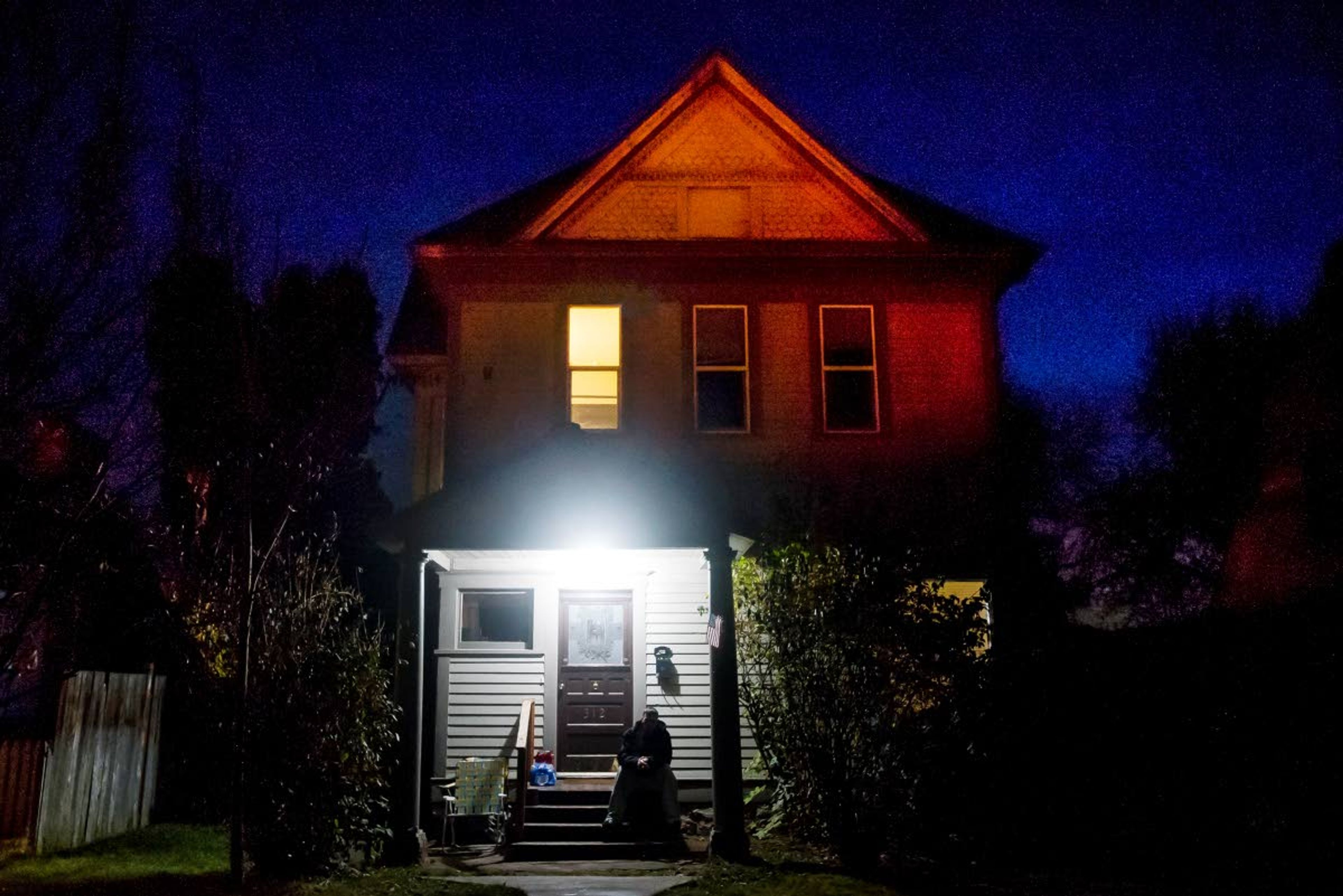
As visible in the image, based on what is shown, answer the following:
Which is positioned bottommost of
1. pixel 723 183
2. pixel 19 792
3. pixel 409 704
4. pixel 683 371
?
pixel 19 792

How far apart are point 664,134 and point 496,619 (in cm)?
715

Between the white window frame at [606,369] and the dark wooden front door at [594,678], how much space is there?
2362mm

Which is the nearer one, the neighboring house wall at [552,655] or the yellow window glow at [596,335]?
the neighboring house wall at [552,655]

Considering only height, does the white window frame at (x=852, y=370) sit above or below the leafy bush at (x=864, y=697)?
above

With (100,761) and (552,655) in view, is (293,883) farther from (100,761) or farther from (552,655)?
(552,655)

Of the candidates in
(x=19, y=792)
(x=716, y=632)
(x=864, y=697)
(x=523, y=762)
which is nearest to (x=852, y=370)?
(x=716, y=632)

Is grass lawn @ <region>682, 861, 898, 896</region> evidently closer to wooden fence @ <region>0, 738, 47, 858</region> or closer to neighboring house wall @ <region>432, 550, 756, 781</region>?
neighboring house wall @ <region>432, 550, 756, 781</region>

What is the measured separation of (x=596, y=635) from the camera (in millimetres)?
13984

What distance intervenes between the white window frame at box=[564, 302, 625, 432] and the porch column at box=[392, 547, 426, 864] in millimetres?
3854

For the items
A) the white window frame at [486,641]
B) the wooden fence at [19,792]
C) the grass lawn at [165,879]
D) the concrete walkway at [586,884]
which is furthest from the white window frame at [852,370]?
the wooden fence at [19,792]

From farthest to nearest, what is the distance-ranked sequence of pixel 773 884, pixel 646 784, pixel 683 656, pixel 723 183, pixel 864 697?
pixel 723 183
pixel 683 656
pixel 646 784
pixel 864 697
pixel 773 884

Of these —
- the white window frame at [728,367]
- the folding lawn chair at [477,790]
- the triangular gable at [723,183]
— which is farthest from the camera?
the triangular gable at [723,183]

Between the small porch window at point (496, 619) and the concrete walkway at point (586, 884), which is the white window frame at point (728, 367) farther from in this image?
the concrete walkway at point (586, 884)

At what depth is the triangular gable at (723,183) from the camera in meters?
14.7
